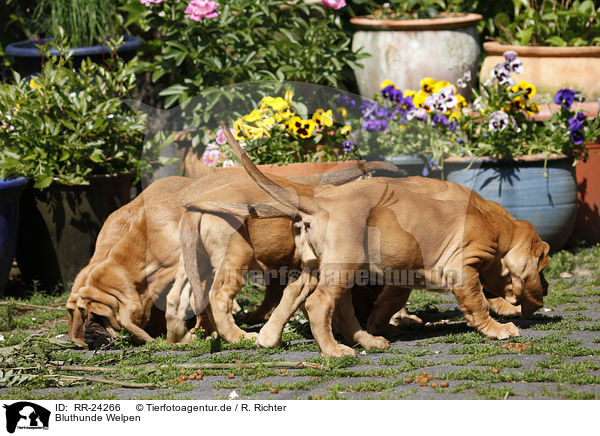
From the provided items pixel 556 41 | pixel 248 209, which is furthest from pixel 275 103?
pixel 556 41

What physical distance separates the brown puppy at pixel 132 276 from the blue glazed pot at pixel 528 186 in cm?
241

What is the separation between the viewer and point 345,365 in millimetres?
4348

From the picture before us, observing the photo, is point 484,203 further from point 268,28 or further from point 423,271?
point 268,28

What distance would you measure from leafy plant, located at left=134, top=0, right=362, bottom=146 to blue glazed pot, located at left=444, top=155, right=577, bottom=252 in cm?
176

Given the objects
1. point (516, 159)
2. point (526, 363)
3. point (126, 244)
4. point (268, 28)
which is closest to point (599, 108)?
point (516, 159)

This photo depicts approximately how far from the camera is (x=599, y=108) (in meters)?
7.24

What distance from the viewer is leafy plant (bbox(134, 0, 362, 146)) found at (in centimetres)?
758

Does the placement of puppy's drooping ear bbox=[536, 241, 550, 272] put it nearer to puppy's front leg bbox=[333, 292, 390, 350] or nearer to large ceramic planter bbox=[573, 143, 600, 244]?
puppy's front leg bbox=[333, 292, 390, 350]

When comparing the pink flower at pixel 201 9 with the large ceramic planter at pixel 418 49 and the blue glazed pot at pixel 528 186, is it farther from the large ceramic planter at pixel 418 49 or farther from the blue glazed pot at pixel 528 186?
the blue glazed pot at pixel 528 186

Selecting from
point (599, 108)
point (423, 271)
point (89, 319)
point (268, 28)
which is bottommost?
point (89, 319)

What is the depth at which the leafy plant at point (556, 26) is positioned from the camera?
8125mm

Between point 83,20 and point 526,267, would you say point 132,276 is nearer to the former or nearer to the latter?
point 526,267

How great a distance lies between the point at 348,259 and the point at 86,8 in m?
5.52
